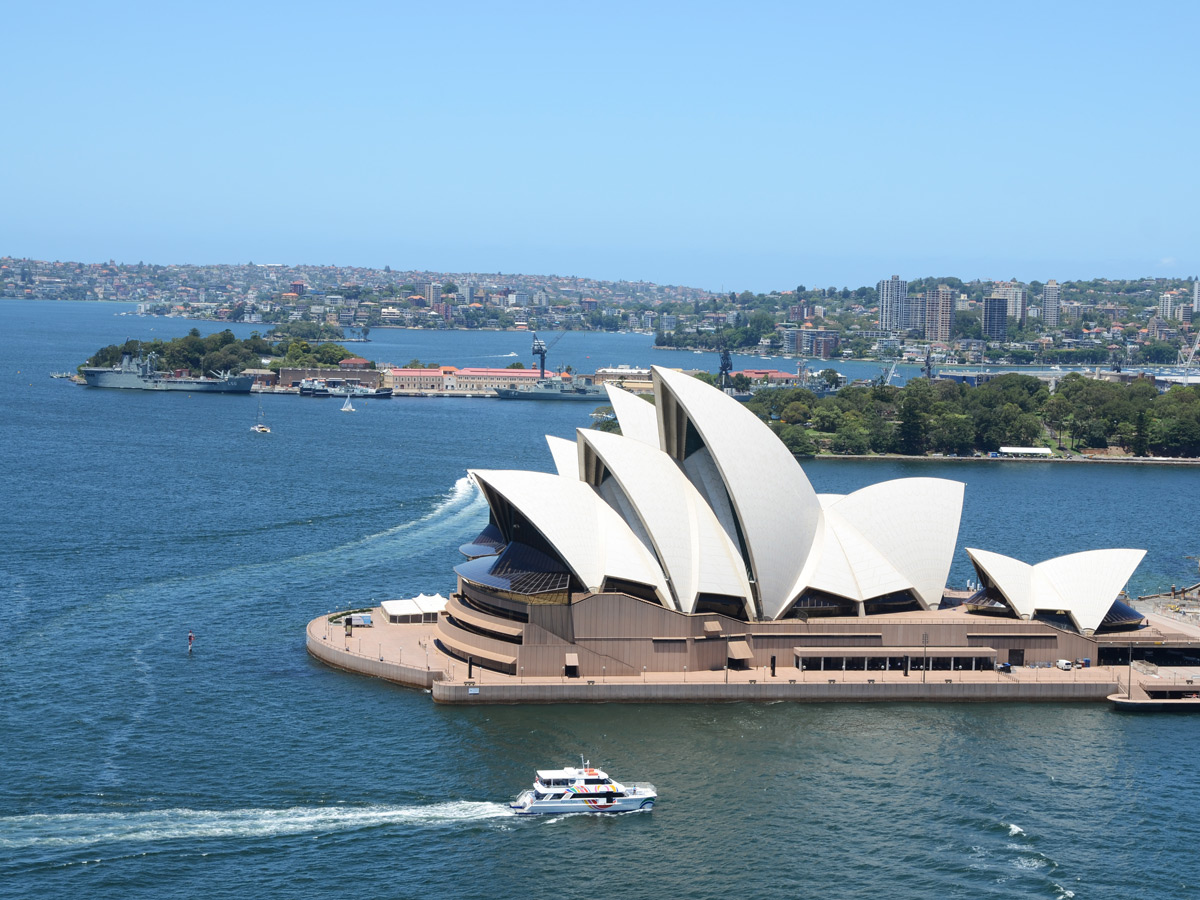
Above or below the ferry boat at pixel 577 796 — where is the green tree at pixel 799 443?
above

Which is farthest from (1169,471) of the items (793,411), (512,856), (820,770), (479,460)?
(512,856)

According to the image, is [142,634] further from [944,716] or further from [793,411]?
[793,411]

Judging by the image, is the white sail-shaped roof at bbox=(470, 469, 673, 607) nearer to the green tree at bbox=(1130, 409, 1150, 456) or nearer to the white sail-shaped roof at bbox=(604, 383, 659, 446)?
the white sail-shaped roof at bbox=(604, 383, 659, 446)

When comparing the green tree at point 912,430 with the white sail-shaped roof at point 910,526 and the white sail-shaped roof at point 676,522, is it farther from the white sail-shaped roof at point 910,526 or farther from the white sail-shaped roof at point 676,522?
the white sail-shaped roof at point 676,522

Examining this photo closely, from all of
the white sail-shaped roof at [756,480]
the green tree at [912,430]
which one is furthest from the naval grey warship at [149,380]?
the white sail-shaped roof at [756,480]

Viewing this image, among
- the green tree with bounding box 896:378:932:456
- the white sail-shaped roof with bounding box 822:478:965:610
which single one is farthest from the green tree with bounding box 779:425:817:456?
the white sail-shaped roof with bounding box 822:478:965:610

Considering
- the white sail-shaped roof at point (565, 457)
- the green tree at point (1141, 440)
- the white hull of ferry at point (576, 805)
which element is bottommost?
the white hull of ferry at point (576, 805)
